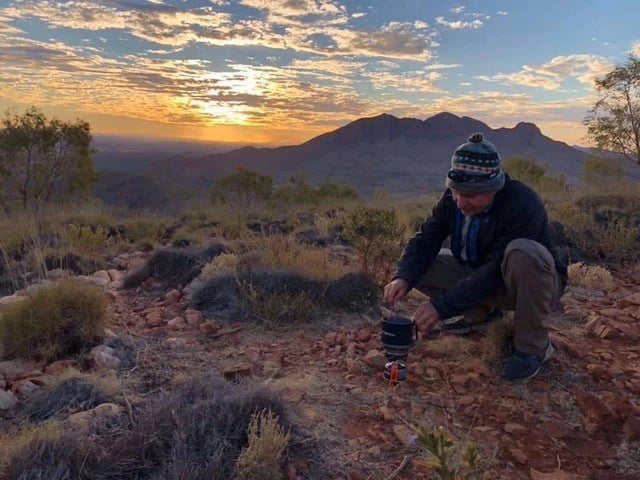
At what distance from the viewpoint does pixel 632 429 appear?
2.87 meters

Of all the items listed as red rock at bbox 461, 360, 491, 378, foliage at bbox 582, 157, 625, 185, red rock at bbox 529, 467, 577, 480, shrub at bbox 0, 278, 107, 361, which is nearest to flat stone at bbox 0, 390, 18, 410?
shrub at bbox 0, 278, 107, 361

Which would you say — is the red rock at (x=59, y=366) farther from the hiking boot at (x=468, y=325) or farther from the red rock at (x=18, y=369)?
the hiking boot at (x=468, y=325)

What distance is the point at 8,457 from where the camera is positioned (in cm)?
227

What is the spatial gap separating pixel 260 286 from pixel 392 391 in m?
1.98

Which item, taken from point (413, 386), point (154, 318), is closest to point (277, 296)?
point (154, 318)

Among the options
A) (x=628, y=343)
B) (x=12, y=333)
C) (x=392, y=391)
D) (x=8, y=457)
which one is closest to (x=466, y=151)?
(x=392, y=391)

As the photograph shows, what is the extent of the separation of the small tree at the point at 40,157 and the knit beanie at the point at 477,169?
14.2m

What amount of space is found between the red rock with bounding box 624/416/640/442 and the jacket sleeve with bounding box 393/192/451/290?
1442 mm

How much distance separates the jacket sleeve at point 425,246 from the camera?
149 inches

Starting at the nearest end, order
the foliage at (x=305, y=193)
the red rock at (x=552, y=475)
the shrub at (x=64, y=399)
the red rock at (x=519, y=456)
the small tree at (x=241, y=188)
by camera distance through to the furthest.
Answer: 1. the red rock at (x=552, y=475)
2. the red rock at (x=519, y=456)
3. the shrub at (x=64, y=399)
4. the foliage at (x=305, y=193)
5. the small tree at (x=241, y=188)

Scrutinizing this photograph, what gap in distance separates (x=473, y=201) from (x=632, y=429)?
1.43 metres

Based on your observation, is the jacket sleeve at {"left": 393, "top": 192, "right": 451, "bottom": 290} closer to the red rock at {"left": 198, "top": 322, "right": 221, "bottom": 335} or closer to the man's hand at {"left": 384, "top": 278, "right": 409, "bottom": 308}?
the man's hand at {"left": 384, "top": 278, "right": 409, "bottom": 308}

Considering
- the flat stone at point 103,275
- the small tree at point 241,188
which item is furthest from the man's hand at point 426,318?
the small tree at point 241,188

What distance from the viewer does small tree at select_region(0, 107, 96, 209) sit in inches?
626
